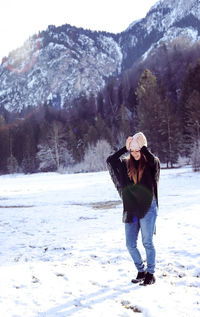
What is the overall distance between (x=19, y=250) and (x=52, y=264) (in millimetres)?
1489

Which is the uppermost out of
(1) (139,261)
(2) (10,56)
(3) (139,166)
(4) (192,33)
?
(2) (10,56)

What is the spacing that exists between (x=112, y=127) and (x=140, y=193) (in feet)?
190

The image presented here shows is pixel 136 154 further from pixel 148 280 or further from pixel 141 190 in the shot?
pixel 148 280

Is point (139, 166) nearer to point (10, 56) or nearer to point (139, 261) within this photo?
point (139, 261)

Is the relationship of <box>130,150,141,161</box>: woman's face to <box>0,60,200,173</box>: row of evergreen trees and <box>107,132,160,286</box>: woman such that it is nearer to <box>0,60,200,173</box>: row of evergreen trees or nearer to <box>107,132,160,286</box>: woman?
<box>107,132,160,286</box>: woman

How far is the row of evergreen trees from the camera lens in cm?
3731

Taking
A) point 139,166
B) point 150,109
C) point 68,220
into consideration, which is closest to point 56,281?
point 139,166

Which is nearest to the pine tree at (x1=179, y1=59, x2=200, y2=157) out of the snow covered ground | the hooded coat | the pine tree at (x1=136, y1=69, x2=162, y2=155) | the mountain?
the pine tree at (x1=136, y1=69, x2=162, y2=155)

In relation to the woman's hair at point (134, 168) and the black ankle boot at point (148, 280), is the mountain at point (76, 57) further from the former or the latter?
the black ankle boot at point (148, 280)

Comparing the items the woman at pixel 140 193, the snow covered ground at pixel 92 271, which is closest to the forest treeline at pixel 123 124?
the snow covered ground at pixel 92 271

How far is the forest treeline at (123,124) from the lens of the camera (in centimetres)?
3750

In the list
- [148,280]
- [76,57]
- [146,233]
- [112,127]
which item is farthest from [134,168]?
[76,57]

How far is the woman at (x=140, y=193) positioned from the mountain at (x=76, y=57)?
127 m

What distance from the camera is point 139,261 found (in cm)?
393
